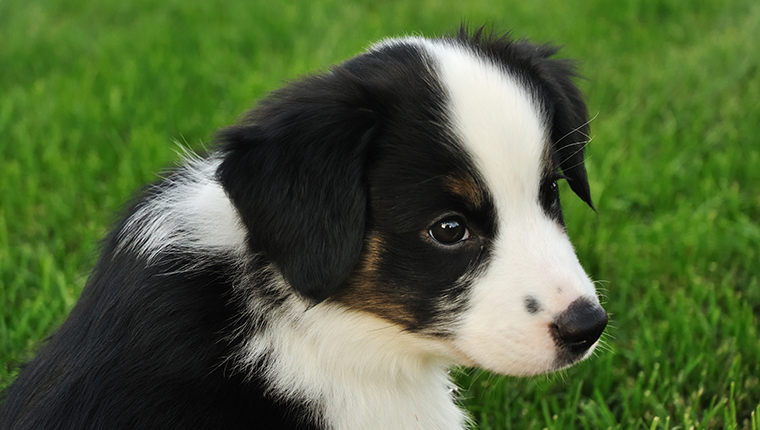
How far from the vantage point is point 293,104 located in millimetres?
2475

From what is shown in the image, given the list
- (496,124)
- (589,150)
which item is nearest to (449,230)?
(496,124)

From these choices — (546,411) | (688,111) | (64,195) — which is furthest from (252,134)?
(688,111)

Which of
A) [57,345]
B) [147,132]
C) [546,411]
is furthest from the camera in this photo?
[147,132]

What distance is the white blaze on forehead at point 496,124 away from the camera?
241cm

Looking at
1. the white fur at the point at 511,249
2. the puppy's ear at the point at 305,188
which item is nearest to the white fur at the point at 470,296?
the white fur at the point at 511,249

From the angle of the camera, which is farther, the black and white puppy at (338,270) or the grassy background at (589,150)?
the grassy background at (589,150)

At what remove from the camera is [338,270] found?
2.38 metres

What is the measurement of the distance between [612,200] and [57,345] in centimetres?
340

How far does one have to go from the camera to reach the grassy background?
11.8ft

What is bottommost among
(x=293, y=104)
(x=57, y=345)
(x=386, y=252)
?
(x=386, y=252)

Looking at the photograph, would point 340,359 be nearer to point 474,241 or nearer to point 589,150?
point 474,241

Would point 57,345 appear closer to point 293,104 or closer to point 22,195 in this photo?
point 293,104

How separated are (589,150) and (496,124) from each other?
321 cm

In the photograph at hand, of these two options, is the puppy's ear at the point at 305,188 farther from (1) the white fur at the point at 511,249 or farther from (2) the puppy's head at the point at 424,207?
(1) the white fur at the point at 511,249
